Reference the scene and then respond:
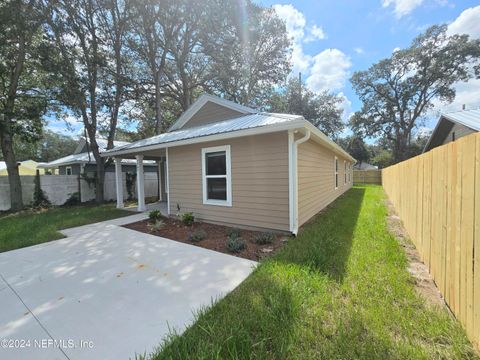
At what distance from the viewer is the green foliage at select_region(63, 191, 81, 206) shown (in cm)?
1119

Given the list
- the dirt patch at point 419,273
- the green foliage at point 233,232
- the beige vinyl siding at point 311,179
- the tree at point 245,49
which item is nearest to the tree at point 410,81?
the tree at point 245,49

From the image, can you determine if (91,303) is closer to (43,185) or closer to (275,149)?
(275,149)

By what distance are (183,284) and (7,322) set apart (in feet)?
5.89

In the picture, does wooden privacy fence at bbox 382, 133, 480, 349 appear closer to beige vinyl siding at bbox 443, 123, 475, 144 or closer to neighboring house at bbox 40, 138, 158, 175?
beige vinyl siding at bbox 443, 123, 475, 144

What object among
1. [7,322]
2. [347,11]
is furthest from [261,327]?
[347,11]

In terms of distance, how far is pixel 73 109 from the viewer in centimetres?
1112

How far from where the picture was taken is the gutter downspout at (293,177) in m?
4.80

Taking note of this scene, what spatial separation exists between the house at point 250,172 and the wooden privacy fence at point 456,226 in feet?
7.76

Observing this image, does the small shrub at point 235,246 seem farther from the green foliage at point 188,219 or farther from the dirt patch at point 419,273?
the dirt patch at point 419,273

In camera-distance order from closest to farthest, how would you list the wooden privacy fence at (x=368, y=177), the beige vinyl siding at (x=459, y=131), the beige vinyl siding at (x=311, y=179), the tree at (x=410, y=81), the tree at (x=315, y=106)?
1. the beige vinyl siding at (x=311, y=179)
2. the beige vinyl siding at (x=459, y=131)
3. the tree at (x=410, y=81)
4. the wooden privacy fence at (x=368, y=177)
5. the tree at (x=315, y=106)

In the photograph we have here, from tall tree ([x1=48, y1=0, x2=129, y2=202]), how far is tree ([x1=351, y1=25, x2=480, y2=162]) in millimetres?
27338

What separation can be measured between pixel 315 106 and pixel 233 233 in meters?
23.1

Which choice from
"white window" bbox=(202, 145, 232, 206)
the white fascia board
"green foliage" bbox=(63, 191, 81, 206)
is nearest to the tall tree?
"green foliage" bbox=(63, 191, 81, 206)

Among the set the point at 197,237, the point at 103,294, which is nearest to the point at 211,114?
the point at 197,237
